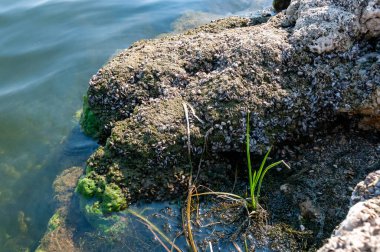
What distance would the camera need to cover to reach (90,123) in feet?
17.2

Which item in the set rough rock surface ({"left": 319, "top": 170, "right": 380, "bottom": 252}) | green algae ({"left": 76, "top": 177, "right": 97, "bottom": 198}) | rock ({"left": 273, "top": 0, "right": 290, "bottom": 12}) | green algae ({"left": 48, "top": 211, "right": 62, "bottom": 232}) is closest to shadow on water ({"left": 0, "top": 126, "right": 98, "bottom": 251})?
green algae ({"left": 48, "top": 211, "right": 62, "bottom": 232})

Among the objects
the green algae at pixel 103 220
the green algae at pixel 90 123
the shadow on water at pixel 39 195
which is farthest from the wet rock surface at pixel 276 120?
the shadow on water at pixel 39 195

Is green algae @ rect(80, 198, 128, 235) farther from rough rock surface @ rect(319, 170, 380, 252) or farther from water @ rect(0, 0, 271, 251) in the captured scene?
rough rock surface @ rect(319, 170, 380, 252)

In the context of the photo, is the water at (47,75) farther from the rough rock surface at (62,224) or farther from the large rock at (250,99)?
the large rock at (250,99)

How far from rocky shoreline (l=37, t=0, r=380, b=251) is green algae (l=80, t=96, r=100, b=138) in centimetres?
80

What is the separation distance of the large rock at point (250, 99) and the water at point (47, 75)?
4.22 ft

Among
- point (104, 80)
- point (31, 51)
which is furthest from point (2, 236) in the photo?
point (31, 51)

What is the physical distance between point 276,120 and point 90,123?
97.8 inches

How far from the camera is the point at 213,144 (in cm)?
428

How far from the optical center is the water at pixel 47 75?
5125 millimetres

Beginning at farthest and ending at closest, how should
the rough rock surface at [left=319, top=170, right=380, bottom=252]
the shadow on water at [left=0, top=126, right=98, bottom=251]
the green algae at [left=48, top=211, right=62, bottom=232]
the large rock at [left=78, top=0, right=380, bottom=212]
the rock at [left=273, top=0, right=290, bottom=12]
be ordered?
the rock at [left=273, top=0, right=290, bottom=12] → the shadow on water at [left=0, top=126, right=98, bottom=251] → the green algae at [left=48, top=211, right=62, bottom=232] → the large rock at [left=78, top=0, right=380, bottom=212] → the rough rock surface at [left=319, top=170, right=380, bottom=252]

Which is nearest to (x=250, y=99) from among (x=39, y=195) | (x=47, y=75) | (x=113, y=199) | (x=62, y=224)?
(x=113, y=199)

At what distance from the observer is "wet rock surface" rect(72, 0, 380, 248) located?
13.8 feet

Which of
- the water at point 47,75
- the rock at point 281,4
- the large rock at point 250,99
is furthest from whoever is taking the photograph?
the rock at point 281,4
